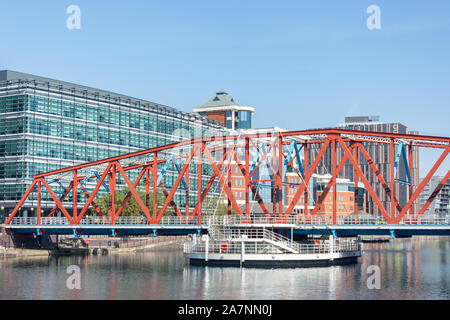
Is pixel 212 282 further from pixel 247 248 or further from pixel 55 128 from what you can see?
pixel 55 128

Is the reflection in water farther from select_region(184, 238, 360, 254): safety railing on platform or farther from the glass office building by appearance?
the glass office building

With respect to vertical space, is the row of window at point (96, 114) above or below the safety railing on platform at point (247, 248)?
above

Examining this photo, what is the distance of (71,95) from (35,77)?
2983 cm

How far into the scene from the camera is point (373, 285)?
2547 inches

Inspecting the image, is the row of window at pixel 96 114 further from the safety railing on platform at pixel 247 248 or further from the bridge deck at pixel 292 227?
the safety railing on platform at pixel 247 248

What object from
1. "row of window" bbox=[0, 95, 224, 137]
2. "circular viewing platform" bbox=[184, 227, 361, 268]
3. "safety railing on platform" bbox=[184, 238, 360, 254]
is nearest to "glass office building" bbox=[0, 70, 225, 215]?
"row of window" bbox=[0, 95, 224, 137]

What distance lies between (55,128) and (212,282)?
237 ft

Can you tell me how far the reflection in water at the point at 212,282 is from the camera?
5822cm

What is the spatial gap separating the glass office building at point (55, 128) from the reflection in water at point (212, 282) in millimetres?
40173

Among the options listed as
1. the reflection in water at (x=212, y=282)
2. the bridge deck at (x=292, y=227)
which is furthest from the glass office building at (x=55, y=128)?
the reflection in water at (x=212, y=282)

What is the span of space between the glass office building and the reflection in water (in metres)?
40.2
